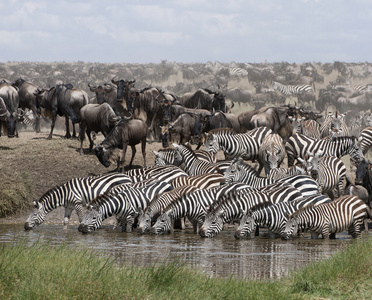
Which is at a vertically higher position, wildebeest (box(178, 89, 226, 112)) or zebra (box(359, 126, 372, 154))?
wildebeest (box(178, 89, 226, 112))

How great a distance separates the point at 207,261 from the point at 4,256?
160 inches

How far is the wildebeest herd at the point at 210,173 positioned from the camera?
14875 mm

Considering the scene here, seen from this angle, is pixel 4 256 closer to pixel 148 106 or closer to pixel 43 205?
pixel 43 205

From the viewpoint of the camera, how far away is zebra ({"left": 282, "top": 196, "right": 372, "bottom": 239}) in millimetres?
14352

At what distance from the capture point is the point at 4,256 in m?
8.27

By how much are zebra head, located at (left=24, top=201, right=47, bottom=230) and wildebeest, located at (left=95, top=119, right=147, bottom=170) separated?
5105 millimetres

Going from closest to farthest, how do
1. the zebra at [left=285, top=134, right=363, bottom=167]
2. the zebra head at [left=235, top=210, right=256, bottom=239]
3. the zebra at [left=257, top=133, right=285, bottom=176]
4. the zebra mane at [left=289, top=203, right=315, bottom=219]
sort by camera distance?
the zebra mane at [left=289, top=203, right=315, bottom=219] → the zebra head at [left=235, top=210, right=256, bottom=239] → the zebra at [left=257, top=133, right=285, bottom=176] → the zebra at [left=285, top=134, right=363, bottom=167]

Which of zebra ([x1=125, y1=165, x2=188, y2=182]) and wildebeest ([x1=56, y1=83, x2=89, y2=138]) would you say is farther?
wildebeest ([x1=56, y1=83, x2=89, y2=138])

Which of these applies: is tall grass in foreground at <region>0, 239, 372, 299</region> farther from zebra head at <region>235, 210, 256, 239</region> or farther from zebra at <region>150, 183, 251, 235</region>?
zebra at <region>150, 183, 251, 235</region>

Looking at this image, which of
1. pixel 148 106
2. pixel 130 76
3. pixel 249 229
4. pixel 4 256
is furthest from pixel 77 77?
Result: pixel 4 256

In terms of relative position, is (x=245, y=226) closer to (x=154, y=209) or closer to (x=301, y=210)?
(x=301, y=210)

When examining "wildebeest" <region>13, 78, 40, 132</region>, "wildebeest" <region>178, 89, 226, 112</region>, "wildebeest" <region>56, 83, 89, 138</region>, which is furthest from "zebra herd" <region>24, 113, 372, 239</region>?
"wildebeest" <region>13, 78, 40, 132</region>

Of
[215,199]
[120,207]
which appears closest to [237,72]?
[215,199]

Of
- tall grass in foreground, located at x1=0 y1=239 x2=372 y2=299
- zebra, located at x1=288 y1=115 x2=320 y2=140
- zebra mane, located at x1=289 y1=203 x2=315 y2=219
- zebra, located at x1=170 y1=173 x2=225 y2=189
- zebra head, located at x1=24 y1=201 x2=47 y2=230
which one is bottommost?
zebra head, located at x1=24 y1=201 x2=47 y2=230
